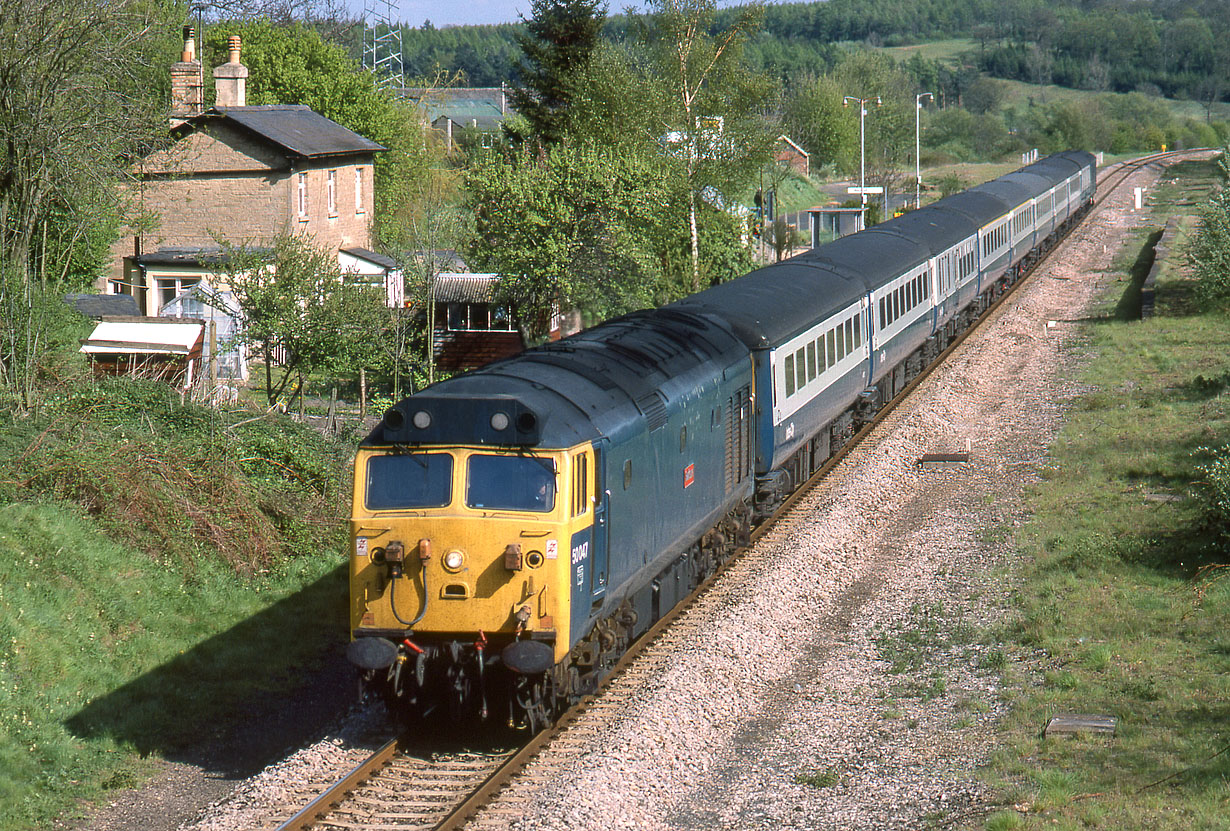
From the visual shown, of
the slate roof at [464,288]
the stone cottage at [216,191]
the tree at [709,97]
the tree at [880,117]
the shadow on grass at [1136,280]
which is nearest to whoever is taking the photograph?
the slate roof at [464,288]

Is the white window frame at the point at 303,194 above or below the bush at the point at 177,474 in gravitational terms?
above

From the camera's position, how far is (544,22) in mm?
44562

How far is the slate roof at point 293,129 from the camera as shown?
38.8m

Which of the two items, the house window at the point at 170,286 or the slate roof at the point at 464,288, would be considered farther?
the house window at the point at 170,286

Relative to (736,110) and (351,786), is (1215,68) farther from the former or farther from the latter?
(351,786)

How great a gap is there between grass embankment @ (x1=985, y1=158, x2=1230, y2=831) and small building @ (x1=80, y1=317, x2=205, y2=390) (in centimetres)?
1535

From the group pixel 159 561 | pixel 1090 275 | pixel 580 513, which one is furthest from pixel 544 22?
pixel 580 513

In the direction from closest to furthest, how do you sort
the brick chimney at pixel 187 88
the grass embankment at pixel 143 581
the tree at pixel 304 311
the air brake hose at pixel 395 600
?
the air brake hose at pixel 395 600 → the grass embankment at pixel 143 581 → the tree at pixel 304 311 → the brick chimney at pixel 187 88

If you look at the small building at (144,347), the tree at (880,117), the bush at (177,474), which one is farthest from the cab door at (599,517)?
the tree at (880,117)

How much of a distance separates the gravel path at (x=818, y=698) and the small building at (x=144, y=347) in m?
12.1

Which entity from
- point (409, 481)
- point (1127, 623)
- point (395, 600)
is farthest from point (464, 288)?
point (395, 600)

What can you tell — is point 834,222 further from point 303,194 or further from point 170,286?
point 170,286

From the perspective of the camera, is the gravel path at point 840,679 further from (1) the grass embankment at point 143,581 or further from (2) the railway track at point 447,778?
(1) the grass embankment at point 143,581

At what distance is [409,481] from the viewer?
11336mm
